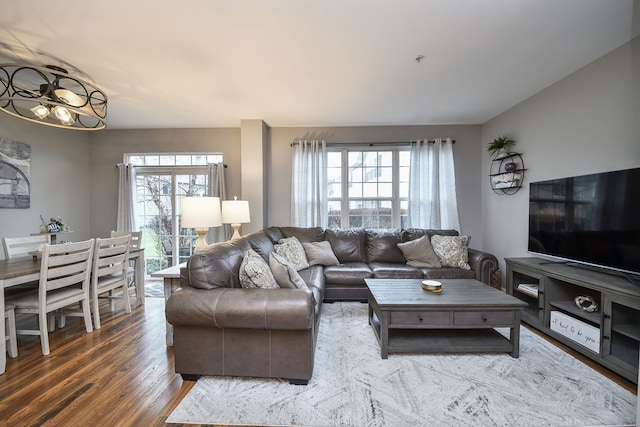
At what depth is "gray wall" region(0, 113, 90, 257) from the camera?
10.9ft

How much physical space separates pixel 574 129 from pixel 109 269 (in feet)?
17.0

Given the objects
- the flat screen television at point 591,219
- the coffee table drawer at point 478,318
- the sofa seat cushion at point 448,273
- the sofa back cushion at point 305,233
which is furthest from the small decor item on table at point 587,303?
the sofa back cushion at point 305,233

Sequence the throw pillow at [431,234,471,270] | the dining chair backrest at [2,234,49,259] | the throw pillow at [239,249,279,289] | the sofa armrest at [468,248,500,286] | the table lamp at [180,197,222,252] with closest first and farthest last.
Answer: the throw pillow at [239,249,279,289]
the table lamp at [180,197,222,252]
the dining chair backrest at [2,234,49,259]
the sofa armrest at [468,248,500,286]
the throw pillow at [431,234,471,270]

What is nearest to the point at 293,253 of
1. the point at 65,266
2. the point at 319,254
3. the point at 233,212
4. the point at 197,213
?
the point at 319,254

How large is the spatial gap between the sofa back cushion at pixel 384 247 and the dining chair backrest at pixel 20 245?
3827mm

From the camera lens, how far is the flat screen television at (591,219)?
189 centimetres

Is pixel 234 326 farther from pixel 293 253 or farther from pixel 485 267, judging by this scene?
pixel 485 267

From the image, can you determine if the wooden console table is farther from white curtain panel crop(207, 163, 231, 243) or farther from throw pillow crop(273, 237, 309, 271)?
white curtain panel crop(207, 163, 231, 243)

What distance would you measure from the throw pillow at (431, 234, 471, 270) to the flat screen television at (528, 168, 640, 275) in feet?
2.35

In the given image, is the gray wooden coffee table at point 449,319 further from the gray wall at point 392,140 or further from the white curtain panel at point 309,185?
the gray wall at point 392,140

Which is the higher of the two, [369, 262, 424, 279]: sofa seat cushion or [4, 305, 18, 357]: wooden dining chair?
[369, 262, 424, 279]: sofa seat cushion

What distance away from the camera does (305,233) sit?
379 cm

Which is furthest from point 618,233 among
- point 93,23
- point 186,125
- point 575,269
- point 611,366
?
point 186,125

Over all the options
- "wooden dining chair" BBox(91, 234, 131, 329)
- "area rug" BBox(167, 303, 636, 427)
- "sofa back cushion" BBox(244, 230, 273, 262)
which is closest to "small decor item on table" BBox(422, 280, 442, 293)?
"area rug" BBox(167, 303, 636, 427)
